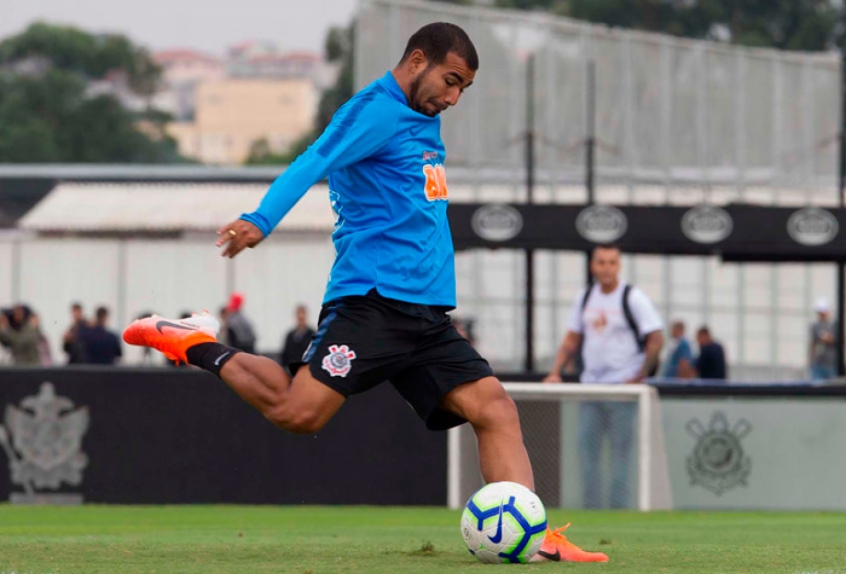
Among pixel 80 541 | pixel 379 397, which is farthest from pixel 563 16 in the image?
pixel 80 541

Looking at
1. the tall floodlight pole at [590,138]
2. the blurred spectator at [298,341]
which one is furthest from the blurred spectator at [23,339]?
the tall floodlight pole at [590,138]

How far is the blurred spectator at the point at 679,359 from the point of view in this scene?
2096 cm

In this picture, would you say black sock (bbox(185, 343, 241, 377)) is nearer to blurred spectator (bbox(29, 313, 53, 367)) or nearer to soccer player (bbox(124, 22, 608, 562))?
soccer player (bbox(124, 22, 608, 562))

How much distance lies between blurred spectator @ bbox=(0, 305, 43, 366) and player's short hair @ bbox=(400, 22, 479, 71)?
16030mm

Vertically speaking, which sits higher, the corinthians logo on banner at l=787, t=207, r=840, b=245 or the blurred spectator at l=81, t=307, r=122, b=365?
the corinthians logo on banner at l=787, t=207, r=840, b=245

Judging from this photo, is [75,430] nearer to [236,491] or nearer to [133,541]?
[236,491]

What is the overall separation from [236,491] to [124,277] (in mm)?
18883

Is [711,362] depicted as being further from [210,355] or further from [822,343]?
[210,355]

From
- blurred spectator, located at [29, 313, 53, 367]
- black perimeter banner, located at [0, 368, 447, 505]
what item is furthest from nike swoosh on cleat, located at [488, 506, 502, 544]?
blurred spectator, located at [29, 313, 53, 367]

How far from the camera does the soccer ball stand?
255 inches

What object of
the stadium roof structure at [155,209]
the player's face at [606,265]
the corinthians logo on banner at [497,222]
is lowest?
the player's face at [606,265]

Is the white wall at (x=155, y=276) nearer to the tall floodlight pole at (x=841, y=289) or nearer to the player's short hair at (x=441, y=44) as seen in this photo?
the tall floodlight pole at (x=841, y=289)

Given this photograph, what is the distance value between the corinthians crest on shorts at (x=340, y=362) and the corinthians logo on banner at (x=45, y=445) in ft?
23.7

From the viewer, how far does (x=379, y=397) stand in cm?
1334
